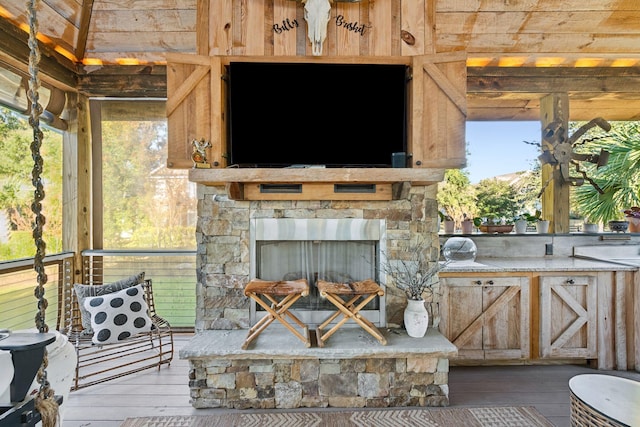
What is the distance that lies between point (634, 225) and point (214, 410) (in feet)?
14.1

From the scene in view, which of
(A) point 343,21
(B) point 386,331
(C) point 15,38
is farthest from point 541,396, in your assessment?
(C) point 15,38

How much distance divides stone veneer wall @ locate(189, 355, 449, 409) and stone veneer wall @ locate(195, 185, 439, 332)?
1.29 feet

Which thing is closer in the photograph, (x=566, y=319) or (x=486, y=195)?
(x=566, y=319)

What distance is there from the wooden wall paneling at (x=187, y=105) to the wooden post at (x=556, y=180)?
327 centimetres

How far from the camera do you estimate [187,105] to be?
2539 mm

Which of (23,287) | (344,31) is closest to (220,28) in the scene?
(344,31)

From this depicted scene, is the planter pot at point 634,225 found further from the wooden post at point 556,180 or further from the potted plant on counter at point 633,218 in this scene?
the wooden post at point 556,180

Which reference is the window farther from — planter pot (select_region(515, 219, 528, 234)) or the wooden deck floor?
planter pot (select_region(515, 219, 528, 234))

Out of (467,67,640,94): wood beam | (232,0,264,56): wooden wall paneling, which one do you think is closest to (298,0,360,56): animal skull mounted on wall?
(232,0,264,56): wooden wall paneling

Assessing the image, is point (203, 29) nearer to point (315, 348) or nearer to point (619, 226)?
point (315, 348)

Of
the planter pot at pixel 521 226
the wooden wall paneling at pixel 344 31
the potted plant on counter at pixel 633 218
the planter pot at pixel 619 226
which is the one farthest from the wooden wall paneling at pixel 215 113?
the potted plant on counter at pixel 633 218

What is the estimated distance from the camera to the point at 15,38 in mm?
2842

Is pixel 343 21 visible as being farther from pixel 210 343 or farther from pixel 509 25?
pixel 210 343

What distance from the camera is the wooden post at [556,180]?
139 inches
